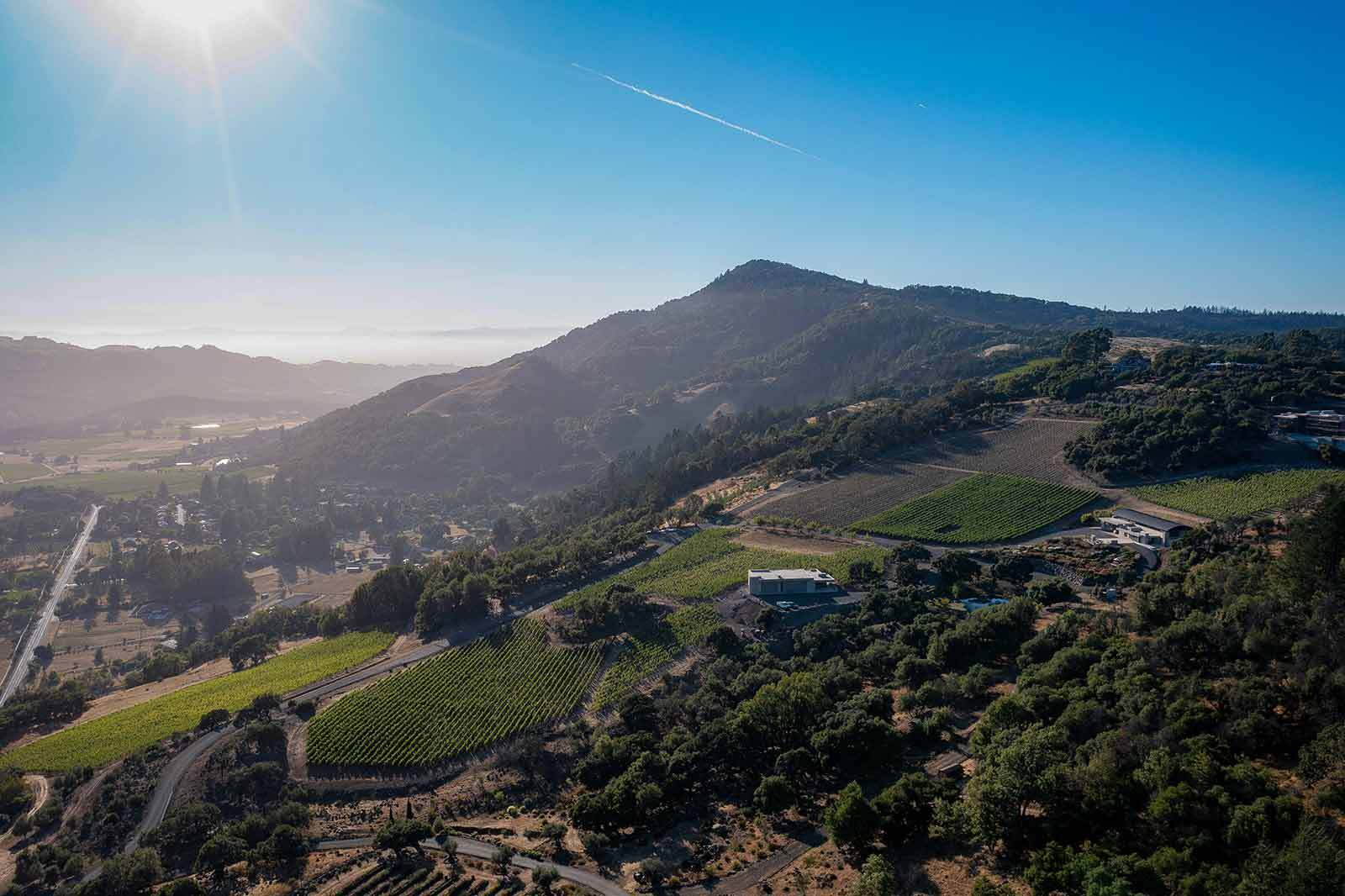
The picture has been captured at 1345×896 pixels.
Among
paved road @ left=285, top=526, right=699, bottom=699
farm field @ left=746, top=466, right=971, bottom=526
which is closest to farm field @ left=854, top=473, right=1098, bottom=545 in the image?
farm field @ left=746, top=466, right=971, bottom=526

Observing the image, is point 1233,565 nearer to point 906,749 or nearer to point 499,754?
point 906,749

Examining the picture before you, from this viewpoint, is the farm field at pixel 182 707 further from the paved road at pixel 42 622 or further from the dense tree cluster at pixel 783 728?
the paved road at pixel 42 622

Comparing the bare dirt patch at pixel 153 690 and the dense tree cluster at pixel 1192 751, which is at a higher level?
the dense tree cluster at pixel 1192 751

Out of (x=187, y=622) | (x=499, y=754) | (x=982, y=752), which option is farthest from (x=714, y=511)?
(x=187, y=622)

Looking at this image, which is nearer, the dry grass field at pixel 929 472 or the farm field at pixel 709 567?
the farm field at pixel 709 567

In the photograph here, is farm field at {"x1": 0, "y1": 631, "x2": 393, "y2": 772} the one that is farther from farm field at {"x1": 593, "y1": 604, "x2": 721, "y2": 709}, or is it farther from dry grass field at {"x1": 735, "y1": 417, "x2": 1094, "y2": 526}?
dry grass field at {"x1": 735, "y1": 417, "x2": 1094, "y2": 526}

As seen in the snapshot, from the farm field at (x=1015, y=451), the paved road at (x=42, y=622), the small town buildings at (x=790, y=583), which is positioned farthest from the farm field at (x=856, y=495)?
the paved road at (x=42, y=622)

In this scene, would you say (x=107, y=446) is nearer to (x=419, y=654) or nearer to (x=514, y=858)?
(x=419, y=654)

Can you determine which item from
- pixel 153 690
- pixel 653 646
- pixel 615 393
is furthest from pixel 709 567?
pixel 615 393
